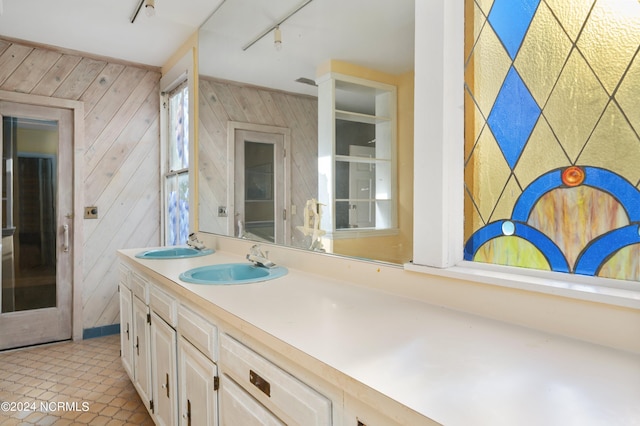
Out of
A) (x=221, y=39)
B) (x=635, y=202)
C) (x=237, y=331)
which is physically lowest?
(x=237, y=331)

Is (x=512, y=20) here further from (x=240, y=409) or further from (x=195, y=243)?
(x=195, y=243)

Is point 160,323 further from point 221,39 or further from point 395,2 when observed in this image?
point 221,39

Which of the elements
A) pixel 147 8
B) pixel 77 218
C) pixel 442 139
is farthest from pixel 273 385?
pixel 77 218

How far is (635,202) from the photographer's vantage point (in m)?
0.81

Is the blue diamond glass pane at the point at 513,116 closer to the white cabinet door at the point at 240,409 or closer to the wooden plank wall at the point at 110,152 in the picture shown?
the white cabinet door at the point at 240,409

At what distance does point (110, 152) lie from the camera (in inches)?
132

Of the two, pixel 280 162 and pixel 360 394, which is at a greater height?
pixel 280 162

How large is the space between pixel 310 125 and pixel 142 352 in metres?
1.53

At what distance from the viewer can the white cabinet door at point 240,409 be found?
37.6 inches

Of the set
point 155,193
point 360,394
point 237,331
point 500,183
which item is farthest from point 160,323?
point 155,193

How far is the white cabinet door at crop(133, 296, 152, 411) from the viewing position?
192 centimetres

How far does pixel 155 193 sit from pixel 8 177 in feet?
3.62

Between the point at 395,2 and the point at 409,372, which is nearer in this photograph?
the point at 409,372

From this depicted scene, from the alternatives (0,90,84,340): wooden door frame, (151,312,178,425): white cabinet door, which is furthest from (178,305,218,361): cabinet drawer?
(0,90,84,340): wooden door frame
